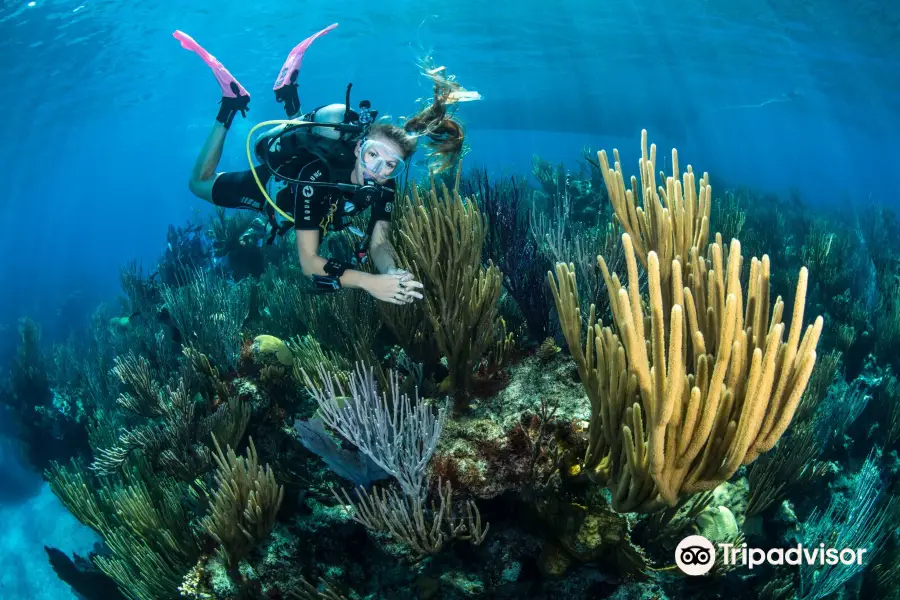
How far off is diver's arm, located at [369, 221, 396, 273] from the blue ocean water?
292 inches

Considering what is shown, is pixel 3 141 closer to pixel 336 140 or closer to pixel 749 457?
pixel 336 140

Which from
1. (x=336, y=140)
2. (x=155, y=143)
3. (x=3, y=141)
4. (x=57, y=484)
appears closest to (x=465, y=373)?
(x=336, y=140)

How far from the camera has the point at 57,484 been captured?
4379mm

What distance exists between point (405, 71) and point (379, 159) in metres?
36.6

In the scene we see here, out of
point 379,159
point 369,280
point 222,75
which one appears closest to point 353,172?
point 379,159

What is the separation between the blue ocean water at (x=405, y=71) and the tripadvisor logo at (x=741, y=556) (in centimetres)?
885

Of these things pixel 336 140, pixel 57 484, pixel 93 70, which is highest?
pixel 93 70

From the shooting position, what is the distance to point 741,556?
10.6ft

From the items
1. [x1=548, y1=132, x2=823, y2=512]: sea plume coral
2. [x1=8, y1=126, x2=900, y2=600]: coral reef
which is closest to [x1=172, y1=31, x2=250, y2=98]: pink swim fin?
[x1=8, y1=126, x2=900, y2=600]: coral reef

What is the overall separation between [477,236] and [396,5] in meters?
24.9

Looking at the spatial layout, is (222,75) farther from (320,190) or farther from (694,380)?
(694,380)

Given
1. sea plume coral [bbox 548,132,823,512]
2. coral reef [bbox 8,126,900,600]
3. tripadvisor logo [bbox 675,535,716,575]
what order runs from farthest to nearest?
1. tripadvisor logo [bbox 675,535,716,575]
2. coral reef [bbox 8,126,900,600]
3. sea plume coral [bbox 548,132,823,512]

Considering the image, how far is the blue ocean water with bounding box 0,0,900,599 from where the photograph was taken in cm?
2084

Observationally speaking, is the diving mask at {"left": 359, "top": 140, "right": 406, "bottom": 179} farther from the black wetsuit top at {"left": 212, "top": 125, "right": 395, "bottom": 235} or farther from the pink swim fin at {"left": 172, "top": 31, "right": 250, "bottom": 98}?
the pink swim fin at {"left": 172, "top": 31, "right": 250, "bottom": 98}
